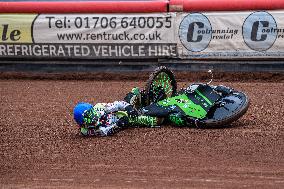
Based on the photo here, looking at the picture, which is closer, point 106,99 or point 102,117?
point 102,117

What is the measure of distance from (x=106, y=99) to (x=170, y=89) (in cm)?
301

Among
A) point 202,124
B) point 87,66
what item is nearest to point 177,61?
point 87,66

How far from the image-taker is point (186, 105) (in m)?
9.73

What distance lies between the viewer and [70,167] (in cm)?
795

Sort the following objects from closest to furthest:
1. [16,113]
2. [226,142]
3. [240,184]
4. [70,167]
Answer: [240,184] < [70,167] < [226,142] < [16,113]

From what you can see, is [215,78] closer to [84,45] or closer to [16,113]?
[84,45]

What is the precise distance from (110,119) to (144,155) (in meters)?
1.24

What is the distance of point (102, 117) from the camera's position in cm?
931

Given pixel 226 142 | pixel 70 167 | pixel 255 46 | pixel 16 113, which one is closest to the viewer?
pixel 70 167

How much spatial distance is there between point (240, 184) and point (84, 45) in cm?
1036

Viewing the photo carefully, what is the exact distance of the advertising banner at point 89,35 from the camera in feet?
53.4

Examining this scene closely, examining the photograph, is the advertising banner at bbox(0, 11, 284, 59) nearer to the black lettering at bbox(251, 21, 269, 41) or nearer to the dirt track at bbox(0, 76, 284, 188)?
the black lettering at bbox(251, 21, 269, 41)

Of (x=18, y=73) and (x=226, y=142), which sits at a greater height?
(x=226, y=142)

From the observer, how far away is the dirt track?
7266 mm
